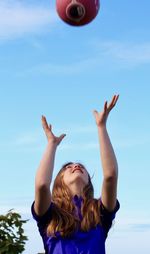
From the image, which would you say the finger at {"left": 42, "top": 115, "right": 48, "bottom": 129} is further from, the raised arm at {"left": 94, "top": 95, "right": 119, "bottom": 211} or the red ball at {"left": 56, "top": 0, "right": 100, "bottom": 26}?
the red ball at {"left": 56, "top": 0, "right": 100, "bottom": 26}

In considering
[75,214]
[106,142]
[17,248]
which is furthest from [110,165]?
[17,248]

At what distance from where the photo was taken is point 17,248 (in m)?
14.6

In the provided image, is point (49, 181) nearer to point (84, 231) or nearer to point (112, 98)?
point (84, 231)

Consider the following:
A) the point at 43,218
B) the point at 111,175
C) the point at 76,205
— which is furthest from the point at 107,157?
the point at 43,218

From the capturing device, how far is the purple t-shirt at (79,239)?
6.41 m

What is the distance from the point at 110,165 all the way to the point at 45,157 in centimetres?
74

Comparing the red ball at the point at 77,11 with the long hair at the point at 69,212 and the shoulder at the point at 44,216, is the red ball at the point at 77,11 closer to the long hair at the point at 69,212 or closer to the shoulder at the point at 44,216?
the long hair at the point at 69,212

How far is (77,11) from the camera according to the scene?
8305 millimetres

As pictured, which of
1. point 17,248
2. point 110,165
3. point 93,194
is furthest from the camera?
point 17,248

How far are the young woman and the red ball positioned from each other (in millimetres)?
2026

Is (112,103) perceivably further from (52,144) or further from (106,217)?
(106,217)

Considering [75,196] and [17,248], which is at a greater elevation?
[17,248]

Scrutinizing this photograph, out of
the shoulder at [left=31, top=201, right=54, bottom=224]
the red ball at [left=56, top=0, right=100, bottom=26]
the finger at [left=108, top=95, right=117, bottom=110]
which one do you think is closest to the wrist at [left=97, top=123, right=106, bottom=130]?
the finger at [left=108, top=95, right=117, bottom=110]

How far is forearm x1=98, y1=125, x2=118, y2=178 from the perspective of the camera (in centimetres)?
637
